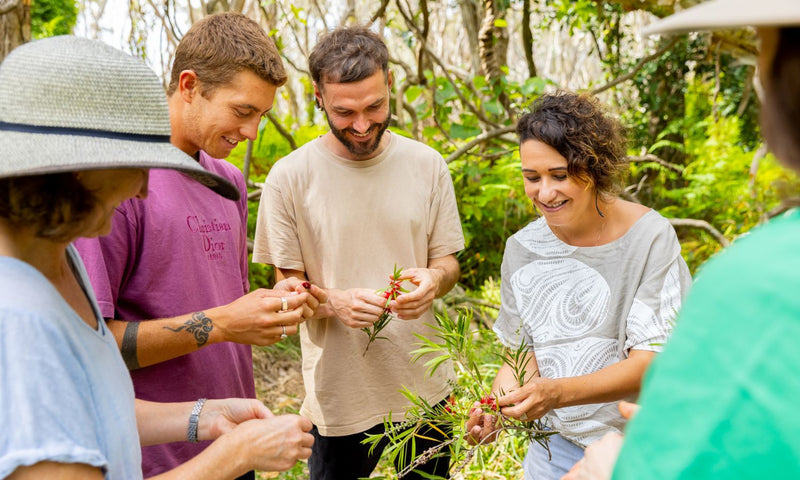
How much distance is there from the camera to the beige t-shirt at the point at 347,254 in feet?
8.64

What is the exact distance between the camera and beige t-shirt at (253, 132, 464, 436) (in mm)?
2635

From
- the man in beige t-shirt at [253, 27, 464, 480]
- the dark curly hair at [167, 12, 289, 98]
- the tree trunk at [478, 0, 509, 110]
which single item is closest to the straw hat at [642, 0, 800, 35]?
the dark curly hair at [167, 12, 289, 98]

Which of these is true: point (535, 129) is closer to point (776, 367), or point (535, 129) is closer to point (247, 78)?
point (247, 78)

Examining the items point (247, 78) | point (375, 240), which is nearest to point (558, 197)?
point (375, 240)

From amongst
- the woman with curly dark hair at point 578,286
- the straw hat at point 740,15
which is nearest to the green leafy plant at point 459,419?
the woman with curly dark hair at point 578,286

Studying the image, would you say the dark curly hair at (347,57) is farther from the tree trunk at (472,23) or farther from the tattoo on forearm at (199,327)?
the tree trunk at (472,23)

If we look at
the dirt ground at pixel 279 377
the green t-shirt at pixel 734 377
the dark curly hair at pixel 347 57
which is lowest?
the dirt ground at pixel 279 377

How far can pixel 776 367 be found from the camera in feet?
2.20

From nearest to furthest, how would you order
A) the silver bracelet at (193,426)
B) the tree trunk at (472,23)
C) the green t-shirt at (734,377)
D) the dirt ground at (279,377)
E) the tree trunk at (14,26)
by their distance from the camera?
the green t-shirt at (734,377), the silver bracelet at (193,426), the tree trunk at (14,26), the dirt ground at (279,377), the tree trunk at (472,23)

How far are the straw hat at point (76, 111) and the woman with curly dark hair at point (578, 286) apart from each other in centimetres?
119

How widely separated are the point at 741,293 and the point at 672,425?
6.9 inches

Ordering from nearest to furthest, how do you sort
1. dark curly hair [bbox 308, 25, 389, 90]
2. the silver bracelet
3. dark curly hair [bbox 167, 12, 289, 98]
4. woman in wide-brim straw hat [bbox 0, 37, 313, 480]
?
woman in wide-brim straw hat [bbox 0, 37, 313, 480] < the silver bracelet < dark curly hair [bbox 167, 12, 289, 98] < dark curly hair [bbox 308, 25, 389, 90]

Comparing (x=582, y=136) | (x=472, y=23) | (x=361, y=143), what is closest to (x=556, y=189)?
(x=582, y=136)

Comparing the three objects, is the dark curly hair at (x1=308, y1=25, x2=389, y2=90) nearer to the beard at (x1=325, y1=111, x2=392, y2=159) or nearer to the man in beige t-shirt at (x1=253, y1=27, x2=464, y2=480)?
the man in beige t-shirt at (x1=253, y1=27, x2=464, y2=480)
